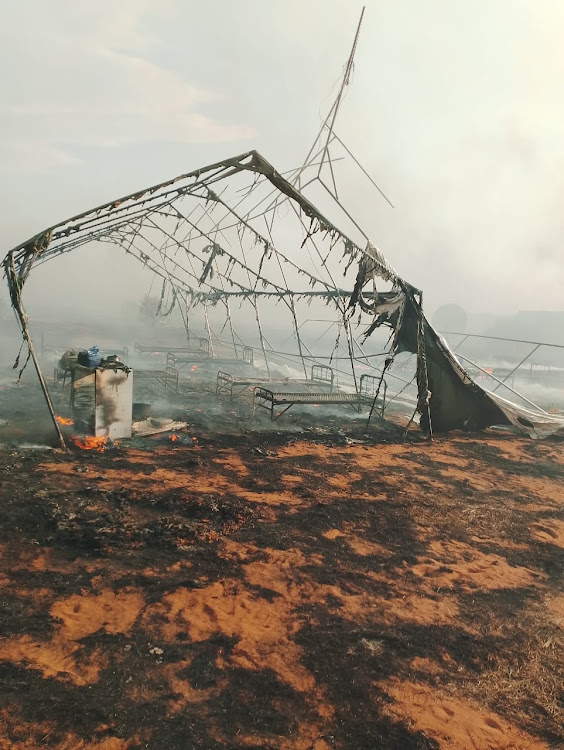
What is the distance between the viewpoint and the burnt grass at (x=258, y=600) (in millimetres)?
3143

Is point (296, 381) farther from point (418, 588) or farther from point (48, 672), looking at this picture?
point (48, 672)

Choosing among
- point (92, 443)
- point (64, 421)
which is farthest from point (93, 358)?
point (64, 421)

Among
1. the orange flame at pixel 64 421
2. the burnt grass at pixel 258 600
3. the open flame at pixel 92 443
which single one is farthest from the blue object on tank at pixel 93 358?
the orange flame at pixel 64 421

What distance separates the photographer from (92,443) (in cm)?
964

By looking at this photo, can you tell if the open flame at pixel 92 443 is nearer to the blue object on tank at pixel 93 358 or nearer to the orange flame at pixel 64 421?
the orange flame at pixel 64 421

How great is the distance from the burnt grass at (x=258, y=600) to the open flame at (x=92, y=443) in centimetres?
39

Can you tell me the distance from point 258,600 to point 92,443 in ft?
21.8

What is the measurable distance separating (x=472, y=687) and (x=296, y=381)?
15.1 metres

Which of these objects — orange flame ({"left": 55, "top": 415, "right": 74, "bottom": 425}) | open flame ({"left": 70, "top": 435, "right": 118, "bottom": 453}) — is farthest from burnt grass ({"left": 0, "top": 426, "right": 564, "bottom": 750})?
orange flame ({"left": 55, "top": 415, "right": 74, "bottom": 425})

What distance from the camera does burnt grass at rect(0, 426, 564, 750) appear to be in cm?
314

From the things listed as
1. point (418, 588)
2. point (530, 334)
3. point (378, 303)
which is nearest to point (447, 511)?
point (418, 588)

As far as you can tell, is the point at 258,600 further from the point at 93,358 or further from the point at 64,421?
the point at 64,421

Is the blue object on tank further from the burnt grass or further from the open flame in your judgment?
the burnt grass

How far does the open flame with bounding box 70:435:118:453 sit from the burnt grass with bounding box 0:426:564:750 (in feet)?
1.28
